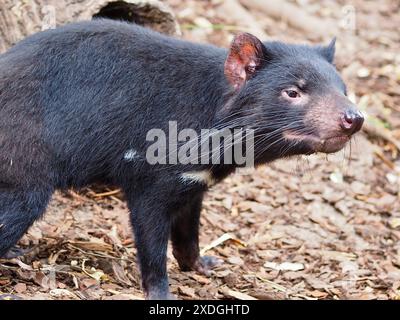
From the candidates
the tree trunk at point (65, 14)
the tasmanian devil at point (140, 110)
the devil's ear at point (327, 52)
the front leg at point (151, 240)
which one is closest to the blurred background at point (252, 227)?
the tree trunk at point (65, 14)

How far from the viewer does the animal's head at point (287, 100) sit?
13.9 ft

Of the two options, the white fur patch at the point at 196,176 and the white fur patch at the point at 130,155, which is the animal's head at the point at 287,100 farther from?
the white fur patch at the point at 130,155

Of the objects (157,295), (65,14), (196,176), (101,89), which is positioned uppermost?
(65,14)

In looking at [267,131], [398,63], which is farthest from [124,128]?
[398,63]

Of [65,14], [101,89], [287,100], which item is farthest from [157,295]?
[65,14]

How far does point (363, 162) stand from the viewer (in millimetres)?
7258

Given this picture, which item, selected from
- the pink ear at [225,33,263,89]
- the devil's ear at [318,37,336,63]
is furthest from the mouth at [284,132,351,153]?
the devil's ear at [318,37,336,63]

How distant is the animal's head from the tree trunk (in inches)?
72.0

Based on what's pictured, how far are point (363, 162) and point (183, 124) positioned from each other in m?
3.16

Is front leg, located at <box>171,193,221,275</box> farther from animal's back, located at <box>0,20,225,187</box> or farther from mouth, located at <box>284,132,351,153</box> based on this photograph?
mouth, located at <box>284,132,351,153</box>

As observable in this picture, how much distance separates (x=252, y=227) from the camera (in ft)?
20.4

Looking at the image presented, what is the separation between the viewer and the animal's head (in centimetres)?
423

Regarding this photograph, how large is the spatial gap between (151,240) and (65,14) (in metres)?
2.13

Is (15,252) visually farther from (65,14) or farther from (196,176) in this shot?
(65,14)
